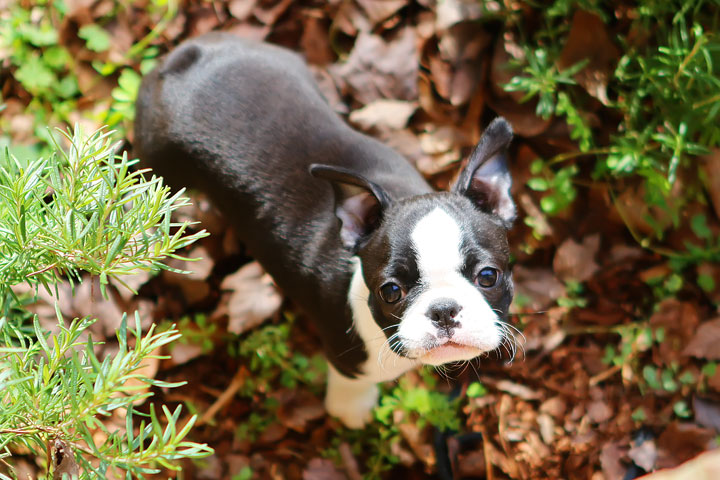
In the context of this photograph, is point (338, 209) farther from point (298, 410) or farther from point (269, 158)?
point (298, 410)

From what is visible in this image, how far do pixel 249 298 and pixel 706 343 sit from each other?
230cm

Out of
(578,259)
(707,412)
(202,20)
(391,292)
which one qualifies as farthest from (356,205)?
(202,20)

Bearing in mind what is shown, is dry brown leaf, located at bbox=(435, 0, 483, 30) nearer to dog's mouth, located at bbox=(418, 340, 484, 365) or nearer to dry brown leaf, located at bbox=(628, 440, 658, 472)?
dog's mouth, located at bbox=(418, 340, 484, 365)

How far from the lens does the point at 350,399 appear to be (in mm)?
3553

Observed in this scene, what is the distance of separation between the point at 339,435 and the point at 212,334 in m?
0.90

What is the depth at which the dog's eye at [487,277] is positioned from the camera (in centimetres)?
259

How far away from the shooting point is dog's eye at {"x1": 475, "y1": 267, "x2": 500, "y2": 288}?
259cm

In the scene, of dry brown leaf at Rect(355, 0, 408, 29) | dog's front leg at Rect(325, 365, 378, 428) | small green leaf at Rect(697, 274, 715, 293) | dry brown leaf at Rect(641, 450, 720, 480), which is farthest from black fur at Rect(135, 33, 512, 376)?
dry brown leaf at Rect(641, 450, 720, 480)

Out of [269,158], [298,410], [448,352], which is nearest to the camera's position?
[448,352]

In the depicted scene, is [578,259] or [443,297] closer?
[443,297]

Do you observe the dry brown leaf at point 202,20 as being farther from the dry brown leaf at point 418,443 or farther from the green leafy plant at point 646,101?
the dry brown leaf at point 418,443

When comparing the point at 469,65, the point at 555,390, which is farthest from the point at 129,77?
the point at 555,390

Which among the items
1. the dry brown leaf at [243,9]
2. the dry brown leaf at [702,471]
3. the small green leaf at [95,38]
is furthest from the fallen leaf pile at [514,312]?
the dry brown leaf at [702,471]

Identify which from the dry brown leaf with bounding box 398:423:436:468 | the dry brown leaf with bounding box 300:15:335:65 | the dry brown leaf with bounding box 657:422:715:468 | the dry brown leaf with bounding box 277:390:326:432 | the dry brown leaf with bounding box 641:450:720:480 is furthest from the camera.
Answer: the dry brown leaf with bounding box 300:15:335:65
